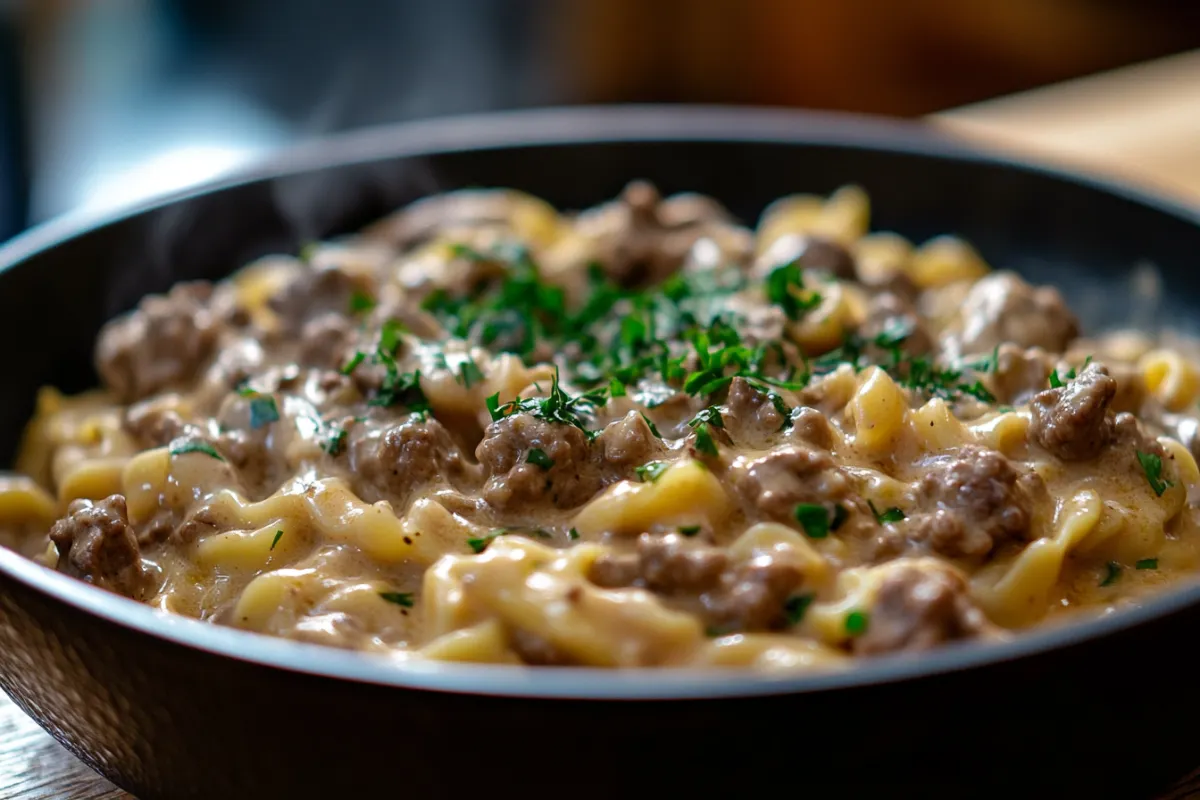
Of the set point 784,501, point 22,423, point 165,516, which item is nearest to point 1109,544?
point 784,501

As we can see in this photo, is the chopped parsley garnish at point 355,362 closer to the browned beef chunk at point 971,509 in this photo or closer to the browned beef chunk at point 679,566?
the browned beef chunk at point 679,566

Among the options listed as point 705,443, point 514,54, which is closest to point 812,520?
point 705,443

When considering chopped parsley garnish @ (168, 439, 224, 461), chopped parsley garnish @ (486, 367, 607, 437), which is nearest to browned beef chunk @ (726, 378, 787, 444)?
chopped parsley garnish @ (486, 367, 607, 437)

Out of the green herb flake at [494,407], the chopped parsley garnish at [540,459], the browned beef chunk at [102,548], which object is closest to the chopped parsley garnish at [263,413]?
the browned beef chunk at [102,548]

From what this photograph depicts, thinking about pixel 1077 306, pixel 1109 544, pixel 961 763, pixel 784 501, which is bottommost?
pixel 961 763

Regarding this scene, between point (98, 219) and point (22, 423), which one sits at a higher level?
point (98, 219)

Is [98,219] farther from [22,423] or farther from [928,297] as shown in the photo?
[928,297]
